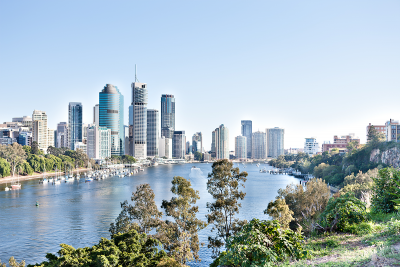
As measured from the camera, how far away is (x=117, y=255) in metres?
12.3

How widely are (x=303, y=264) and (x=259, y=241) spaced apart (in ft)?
3.64

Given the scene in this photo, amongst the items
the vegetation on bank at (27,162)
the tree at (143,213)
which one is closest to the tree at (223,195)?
the tree at (143,213)

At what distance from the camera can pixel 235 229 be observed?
19844mm

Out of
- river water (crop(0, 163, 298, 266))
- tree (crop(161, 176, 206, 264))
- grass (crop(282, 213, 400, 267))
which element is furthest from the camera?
river water (crop(0, 163, 298, 266))

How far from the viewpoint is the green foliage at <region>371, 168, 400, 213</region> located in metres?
11.1

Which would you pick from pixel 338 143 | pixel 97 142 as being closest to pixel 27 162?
pixel 97 142

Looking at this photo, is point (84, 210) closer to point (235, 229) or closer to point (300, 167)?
point (235, 229)

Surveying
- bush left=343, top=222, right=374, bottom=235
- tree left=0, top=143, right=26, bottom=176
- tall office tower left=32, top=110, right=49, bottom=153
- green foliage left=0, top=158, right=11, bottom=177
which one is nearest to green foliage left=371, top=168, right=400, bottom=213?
bush left=343, top=222, right=374, bottom=235

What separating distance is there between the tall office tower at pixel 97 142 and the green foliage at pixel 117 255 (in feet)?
571

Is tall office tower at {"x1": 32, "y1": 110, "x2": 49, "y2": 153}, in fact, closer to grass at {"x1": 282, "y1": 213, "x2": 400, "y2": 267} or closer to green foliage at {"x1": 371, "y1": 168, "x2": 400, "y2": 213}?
green foliage at {"x1": 371, "y1": 168, "x2": 400, "y2": 213}

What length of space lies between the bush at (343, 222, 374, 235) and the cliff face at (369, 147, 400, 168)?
5192 centimetres

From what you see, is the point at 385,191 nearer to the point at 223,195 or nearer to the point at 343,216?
the point at 343,216

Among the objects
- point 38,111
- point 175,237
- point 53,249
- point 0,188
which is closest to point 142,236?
point 175,237

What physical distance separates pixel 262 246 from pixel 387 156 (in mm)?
63595
